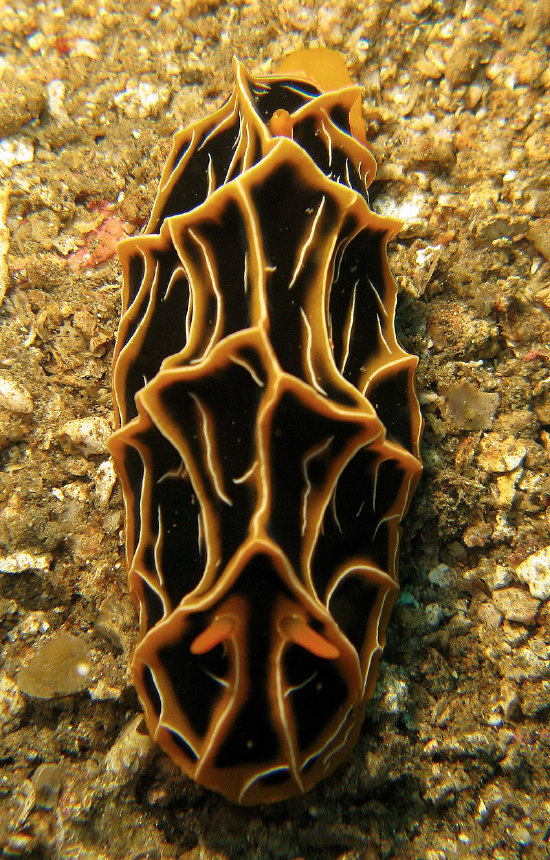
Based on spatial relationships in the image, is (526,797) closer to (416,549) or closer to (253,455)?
(416,549)

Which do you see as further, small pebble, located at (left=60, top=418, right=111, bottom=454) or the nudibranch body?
small pebble, located at (left=60, top=418, right=111, bottom=454)

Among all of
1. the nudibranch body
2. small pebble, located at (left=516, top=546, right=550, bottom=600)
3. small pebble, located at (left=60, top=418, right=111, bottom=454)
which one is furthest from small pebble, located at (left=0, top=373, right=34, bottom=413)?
small pebble, located at (left=516, top=546, right=550, bottom=600)

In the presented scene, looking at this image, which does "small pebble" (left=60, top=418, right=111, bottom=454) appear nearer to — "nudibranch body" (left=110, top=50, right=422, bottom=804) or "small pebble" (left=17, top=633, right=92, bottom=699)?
"nudibranch body" (left=110, top=50, right=422, bottom=804)

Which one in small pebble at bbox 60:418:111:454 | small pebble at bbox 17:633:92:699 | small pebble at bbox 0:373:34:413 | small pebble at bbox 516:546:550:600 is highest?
small pebble at bbox 0:373:34:413

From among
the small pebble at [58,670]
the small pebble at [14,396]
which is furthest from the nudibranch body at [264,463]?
the small pebble at [14,396]

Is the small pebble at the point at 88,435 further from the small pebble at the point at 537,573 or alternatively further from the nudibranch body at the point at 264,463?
the small pebble at the point at 537,573

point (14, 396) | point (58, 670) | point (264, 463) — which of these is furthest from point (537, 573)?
point (14, 396)

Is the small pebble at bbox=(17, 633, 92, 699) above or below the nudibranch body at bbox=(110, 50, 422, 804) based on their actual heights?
below

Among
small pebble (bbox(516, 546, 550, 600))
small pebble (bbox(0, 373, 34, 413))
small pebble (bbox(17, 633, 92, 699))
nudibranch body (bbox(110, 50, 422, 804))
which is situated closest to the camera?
nudibranch body (bbox(110, 50, 422, 804))

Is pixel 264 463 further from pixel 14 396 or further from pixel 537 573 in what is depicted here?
pixel 537 573

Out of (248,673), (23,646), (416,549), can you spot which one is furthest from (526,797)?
(23,646)
